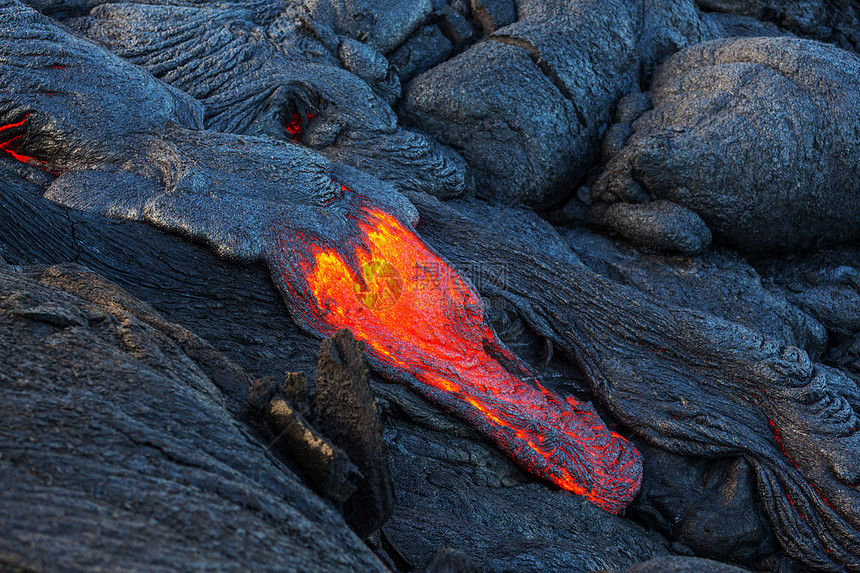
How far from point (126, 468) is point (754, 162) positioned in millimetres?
6665

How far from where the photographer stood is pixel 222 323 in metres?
5.12

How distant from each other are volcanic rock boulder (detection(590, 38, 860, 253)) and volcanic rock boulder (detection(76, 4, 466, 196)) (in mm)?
2036

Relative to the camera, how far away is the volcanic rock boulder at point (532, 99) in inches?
297

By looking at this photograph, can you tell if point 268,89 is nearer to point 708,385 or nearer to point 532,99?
point 532,99

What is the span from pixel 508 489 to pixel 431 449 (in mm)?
640

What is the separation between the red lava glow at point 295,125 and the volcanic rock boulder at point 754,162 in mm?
3412

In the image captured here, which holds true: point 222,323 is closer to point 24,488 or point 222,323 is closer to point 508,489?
point 508,489

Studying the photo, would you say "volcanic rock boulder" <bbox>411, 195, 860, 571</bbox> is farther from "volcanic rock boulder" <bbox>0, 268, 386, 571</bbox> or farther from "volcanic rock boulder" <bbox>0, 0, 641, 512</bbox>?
"volcanic rock boulder" <bbox>0, 268, 386, 571</bbox>

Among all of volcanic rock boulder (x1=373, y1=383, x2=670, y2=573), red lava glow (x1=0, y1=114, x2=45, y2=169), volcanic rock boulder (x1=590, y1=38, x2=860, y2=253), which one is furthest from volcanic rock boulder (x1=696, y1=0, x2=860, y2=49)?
red lava glow (x1=0, y1=114, x2=45, y2=169)

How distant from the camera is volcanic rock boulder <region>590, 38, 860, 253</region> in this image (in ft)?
22.9

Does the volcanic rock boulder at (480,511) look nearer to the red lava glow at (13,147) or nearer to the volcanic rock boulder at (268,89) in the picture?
the volcanic rock boulder at (268,89)

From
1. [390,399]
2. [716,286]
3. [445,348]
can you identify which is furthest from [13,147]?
[716,286]

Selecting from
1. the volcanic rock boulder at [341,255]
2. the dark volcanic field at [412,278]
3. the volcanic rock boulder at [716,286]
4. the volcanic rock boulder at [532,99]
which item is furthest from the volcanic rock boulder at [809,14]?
the volcanic rock boulder at [341,255]

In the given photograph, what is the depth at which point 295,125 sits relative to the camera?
727cm
